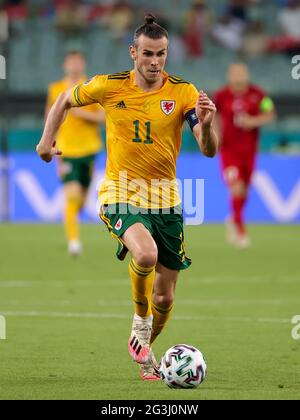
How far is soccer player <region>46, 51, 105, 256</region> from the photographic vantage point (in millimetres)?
15719

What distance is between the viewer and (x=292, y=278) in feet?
44.1

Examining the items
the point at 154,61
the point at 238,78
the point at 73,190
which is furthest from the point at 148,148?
the point at 238,78

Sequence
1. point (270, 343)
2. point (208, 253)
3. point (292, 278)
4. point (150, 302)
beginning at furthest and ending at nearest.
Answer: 1. point (208, 253)
2. point (292, 278)
3. point (270, 343)
4. point (150, 302)

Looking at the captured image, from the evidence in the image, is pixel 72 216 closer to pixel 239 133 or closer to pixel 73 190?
pixel 73 190

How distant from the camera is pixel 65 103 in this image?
788 centimetres

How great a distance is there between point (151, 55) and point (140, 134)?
21.1 inches

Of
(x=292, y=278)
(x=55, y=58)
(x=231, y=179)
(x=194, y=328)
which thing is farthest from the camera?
(x=55, y=58)

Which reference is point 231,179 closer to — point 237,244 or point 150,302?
point 237,244

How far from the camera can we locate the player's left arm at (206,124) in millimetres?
6996

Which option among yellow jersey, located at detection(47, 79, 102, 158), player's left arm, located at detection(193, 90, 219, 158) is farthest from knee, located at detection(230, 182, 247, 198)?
player's left arm, located at detection(193, 90, 219, 158)

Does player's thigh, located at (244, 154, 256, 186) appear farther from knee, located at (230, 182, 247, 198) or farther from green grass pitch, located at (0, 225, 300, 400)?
green grass pitch, located at (0, 225, 300, 400)
